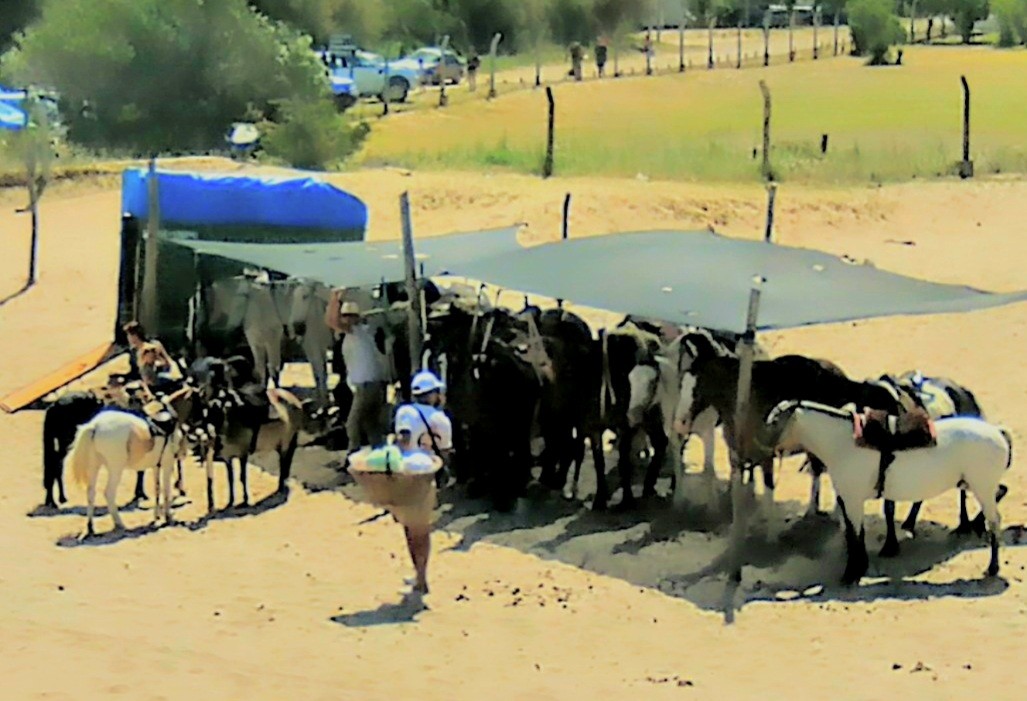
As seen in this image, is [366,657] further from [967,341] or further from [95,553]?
[967,341]

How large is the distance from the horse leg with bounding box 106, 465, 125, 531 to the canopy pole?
4.53 m

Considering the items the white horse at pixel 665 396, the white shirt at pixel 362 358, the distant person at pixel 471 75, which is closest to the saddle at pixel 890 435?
the white horse at pixel 665 396

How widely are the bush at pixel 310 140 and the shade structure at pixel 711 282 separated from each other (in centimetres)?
2112

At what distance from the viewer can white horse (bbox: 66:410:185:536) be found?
13.1 m

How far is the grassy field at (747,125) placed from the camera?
34.0 meters

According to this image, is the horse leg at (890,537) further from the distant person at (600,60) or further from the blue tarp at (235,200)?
the distant person at (600,60)

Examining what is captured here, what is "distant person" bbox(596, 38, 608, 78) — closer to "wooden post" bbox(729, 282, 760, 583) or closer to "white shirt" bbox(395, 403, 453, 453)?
"wooden post" bbox(729, 282, 760, 583)

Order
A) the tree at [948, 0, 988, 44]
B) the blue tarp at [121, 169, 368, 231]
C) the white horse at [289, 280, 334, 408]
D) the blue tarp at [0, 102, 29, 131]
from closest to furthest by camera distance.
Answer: the white horse at [289, 280, 334, 408], the blue tarp at [121, 169, 368, 231], the blue tarp at [0, 102, 29, 131], the tree at [948, 0, 988, 44]

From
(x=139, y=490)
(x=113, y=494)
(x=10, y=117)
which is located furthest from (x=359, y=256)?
(x=10, y=117)

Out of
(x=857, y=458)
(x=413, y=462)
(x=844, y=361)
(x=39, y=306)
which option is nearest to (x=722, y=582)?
(x=857, y=458)

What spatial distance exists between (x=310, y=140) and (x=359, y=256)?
1973cm

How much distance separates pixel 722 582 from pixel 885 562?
131 centimetres

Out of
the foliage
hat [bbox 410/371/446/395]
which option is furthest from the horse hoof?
the foliage

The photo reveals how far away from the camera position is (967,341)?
20750mm
